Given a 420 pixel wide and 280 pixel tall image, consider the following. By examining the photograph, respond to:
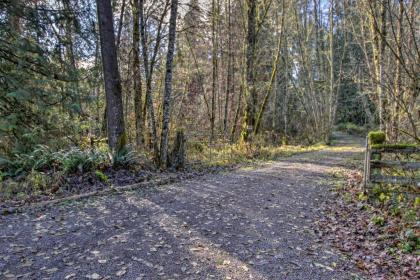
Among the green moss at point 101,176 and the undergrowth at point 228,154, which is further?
the undergrowth at point 228,154

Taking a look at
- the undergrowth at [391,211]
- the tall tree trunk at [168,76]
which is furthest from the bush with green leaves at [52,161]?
the undergrowth at [391,211]

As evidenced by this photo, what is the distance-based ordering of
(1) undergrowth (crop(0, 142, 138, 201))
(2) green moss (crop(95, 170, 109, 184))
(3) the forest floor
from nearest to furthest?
1. (3) the forest floor
2. (1) undergrowth (crop(0, 142, 138, 201))
3. (2) green moss (crop(95, 170, 109, 184))

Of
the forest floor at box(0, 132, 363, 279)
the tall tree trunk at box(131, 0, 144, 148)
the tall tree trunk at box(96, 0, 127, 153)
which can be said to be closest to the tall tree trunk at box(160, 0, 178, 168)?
the tall tree trunk at box(96, 0, 127, 153)

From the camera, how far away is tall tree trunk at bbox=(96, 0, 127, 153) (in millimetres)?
8031

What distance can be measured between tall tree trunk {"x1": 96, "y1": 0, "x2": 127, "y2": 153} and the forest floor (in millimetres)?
2208

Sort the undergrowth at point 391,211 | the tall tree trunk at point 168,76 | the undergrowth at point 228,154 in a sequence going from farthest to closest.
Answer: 1. the undergrowth at point 228,154
2. the tall tree trunk at point 168,76
3. the undergrowth at point 391,211

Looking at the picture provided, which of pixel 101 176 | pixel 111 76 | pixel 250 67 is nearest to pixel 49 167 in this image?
pixel 101 176

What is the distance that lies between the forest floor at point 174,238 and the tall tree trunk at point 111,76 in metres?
2.21

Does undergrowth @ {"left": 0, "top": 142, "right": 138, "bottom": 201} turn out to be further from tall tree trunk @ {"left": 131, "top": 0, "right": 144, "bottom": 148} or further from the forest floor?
tall tree trunk @ {"left": 131, "top": 0, "right": 144, "bottom": 148}

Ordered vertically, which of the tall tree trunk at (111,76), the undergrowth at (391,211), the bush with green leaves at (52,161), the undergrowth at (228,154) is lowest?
the undergrowth at (391,211)

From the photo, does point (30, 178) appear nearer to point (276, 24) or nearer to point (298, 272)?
point (298, 272)

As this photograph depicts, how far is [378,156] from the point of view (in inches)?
249

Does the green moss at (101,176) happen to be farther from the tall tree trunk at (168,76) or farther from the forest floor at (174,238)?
the tall tree trunk at (168,76)

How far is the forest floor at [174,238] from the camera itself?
3475mm
